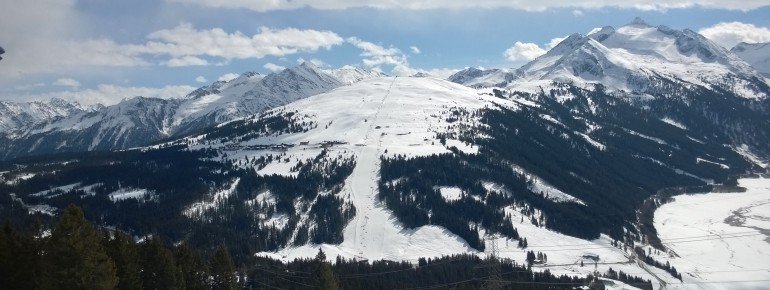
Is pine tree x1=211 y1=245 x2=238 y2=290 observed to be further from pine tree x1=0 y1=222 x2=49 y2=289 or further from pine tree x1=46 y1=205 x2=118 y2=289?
pine tree x1=46 y1=205 x2=118 y2=289

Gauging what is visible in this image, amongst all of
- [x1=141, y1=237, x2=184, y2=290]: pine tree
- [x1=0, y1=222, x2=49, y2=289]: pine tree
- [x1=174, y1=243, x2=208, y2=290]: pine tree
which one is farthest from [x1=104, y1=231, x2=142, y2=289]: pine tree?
[x1=174, y1=243, x2=208, y2=290]: pine tree

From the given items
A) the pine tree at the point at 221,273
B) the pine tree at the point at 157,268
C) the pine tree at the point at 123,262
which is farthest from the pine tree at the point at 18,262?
the pine tree at the point at 221,273

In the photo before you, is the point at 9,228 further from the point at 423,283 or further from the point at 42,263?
the point at 423,283

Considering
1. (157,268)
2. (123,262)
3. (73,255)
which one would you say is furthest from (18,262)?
(157,268)

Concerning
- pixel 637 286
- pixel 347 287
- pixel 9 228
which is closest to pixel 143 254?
pixel 9 228

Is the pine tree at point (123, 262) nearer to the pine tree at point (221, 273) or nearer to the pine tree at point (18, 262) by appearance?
the pine tree at point (18, 262)
